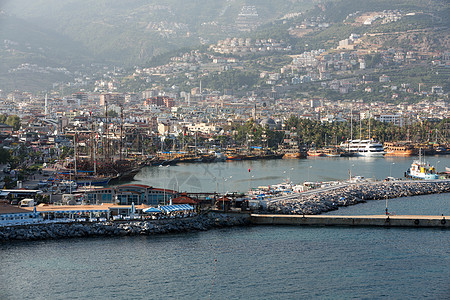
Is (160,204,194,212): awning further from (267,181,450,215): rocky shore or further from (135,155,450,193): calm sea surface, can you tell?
(135,155,450,193): calm sea surface

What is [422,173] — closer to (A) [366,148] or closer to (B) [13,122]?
(A) [366,148]

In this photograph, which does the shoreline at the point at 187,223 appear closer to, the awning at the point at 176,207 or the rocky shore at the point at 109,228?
the rocky shore at the point at 109,228

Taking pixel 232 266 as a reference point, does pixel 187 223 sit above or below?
above

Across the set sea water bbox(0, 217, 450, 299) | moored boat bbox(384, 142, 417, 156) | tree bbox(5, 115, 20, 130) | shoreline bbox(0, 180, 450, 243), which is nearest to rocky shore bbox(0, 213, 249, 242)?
shoreline bbox(0, 180, 450, 243)

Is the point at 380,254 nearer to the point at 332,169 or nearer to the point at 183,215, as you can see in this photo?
the point at 183,215

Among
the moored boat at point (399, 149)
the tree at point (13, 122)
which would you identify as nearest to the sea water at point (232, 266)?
the moored boat at point (399, 149)

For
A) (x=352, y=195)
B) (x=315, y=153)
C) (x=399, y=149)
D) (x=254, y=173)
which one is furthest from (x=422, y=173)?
(x=399, y=149)
